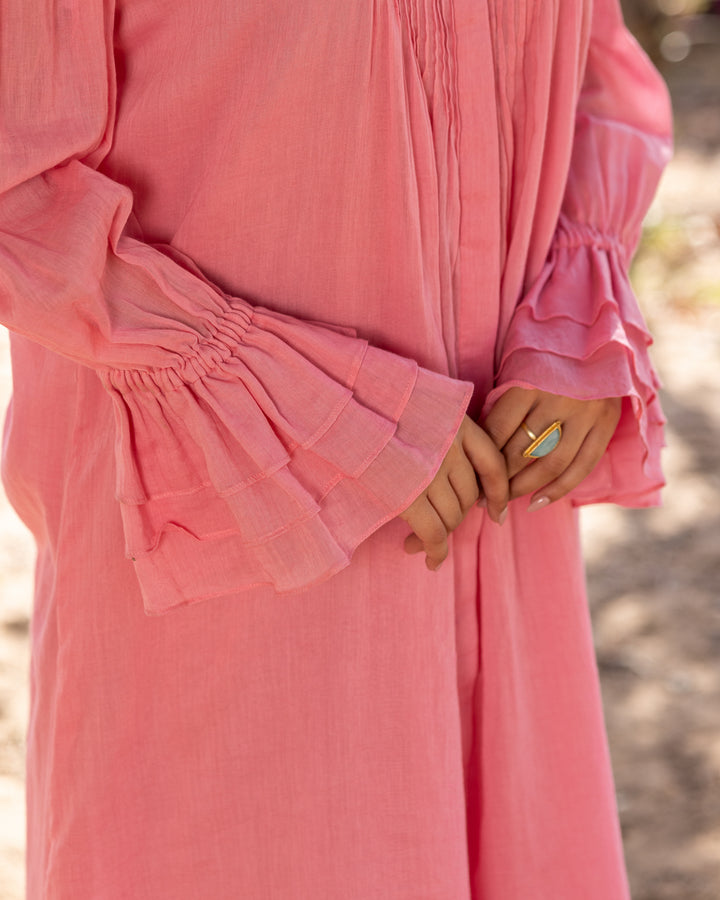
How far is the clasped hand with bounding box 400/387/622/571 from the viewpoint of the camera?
3.94 ft

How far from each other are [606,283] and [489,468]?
0.31 metres

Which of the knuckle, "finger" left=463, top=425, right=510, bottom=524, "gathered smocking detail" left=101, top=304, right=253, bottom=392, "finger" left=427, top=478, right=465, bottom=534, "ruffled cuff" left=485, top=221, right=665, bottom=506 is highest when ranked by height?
"ruffled cuff" left=485, top=221, right=665, bottom=506

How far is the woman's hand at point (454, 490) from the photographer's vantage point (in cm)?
119

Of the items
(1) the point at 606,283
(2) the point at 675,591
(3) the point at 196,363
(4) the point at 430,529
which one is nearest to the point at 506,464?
(4) the point at 430,529

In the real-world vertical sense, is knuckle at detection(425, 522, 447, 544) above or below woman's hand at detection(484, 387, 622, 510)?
below

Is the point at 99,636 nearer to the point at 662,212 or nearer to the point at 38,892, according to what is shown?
the point at 38,892

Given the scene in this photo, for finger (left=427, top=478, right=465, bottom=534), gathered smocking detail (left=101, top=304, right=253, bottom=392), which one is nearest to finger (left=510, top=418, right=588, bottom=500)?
finger (left=427, top=478, right=465, bottom=534)

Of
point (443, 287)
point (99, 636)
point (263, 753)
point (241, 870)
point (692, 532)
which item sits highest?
point (692, 532)

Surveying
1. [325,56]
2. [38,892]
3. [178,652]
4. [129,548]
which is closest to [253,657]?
[178,652]

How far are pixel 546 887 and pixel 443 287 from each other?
0.82 metres

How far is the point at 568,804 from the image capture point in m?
1.48

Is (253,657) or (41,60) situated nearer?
(41,60)

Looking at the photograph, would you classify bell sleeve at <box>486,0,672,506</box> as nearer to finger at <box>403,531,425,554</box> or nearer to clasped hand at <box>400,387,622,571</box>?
clasped hand at <box>400,387,622,571</box>

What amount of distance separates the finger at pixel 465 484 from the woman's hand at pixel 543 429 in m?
0.07
